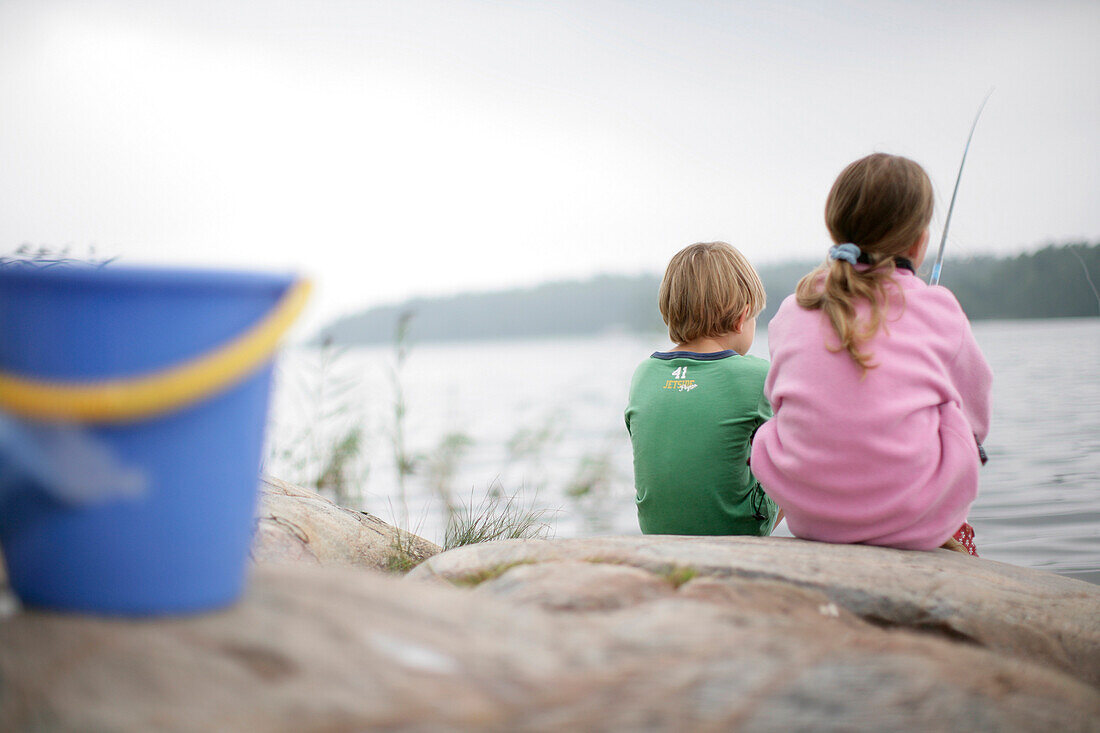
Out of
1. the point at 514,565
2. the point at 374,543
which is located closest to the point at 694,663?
the point at 514,565

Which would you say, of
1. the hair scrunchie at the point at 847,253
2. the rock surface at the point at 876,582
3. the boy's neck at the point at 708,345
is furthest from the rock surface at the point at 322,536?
the hair scrunchie at the point at 847,253

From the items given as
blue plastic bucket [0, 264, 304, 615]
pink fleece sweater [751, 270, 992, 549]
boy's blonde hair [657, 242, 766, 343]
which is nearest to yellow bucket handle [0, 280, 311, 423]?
blue plastic bucket [0, 264, 304, 615]

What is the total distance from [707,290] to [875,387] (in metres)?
0.95

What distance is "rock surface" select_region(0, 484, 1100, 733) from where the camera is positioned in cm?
108

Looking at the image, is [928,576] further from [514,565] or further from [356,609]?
[356,609]

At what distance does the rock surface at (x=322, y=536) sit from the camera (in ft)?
8.29

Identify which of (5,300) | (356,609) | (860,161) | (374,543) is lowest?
(374,543)

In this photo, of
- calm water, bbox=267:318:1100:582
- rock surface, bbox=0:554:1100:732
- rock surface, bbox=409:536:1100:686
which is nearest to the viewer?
rock surface, bbox=0:554:1100:732

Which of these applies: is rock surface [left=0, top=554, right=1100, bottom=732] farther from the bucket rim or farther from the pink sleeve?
the pink sleeve

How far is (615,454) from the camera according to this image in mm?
6488

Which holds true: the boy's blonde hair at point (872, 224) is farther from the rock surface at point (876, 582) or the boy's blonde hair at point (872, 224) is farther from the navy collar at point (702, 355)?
the rock surface at point (876, 582)

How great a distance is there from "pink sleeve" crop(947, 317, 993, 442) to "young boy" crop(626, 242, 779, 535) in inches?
28.0

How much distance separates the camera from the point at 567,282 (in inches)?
405

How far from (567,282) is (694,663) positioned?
9128mm
